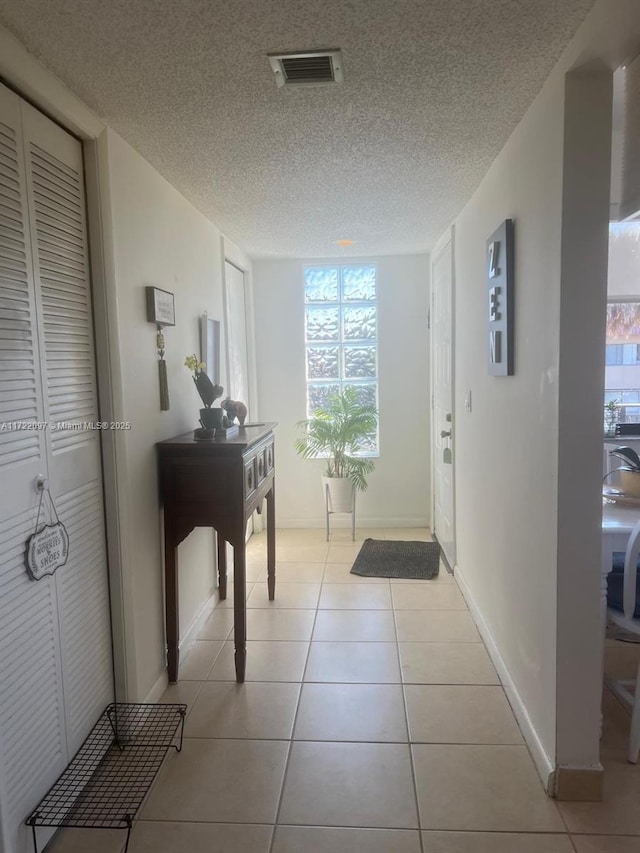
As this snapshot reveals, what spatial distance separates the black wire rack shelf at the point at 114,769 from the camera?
1.65 m

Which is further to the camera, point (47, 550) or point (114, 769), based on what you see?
point (114, 769)

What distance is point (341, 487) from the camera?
444 centimetres

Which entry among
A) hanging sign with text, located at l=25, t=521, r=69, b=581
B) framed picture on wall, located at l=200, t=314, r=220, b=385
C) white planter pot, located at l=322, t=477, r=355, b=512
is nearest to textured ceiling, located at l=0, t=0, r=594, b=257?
framed picture on wall, located at l=200, t=314, r=220, b=385

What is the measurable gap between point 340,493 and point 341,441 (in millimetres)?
409

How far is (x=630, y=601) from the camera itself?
6.26ft

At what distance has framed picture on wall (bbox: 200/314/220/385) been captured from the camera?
3143 millimetres

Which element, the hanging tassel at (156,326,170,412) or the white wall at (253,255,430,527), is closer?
the hanging tassel at (156,326,170,412)

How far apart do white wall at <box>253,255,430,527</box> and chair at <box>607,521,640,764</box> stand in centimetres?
260

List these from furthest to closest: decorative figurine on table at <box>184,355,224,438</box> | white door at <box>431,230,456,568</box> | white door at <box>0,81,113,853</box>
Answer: white door at <box>431,230,456,568</box> → decorative figurine on table at <box>184,355,224,438</box> → white door at <box>0,81,113,853</box>

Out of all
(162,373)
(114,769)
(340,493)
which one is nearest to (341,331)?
(340,493)

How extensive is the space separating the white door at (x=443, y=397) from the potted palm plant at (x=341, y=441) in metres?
0.57

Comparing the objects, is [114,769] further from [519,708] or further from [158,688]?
[519,708]

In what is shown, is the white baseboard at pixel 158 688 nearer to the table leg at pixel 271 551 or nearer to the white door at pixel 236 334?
the table leg at pixel 271 551

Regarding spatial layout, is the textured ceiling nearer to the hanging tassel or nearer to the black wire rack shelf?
the hanging tassel
